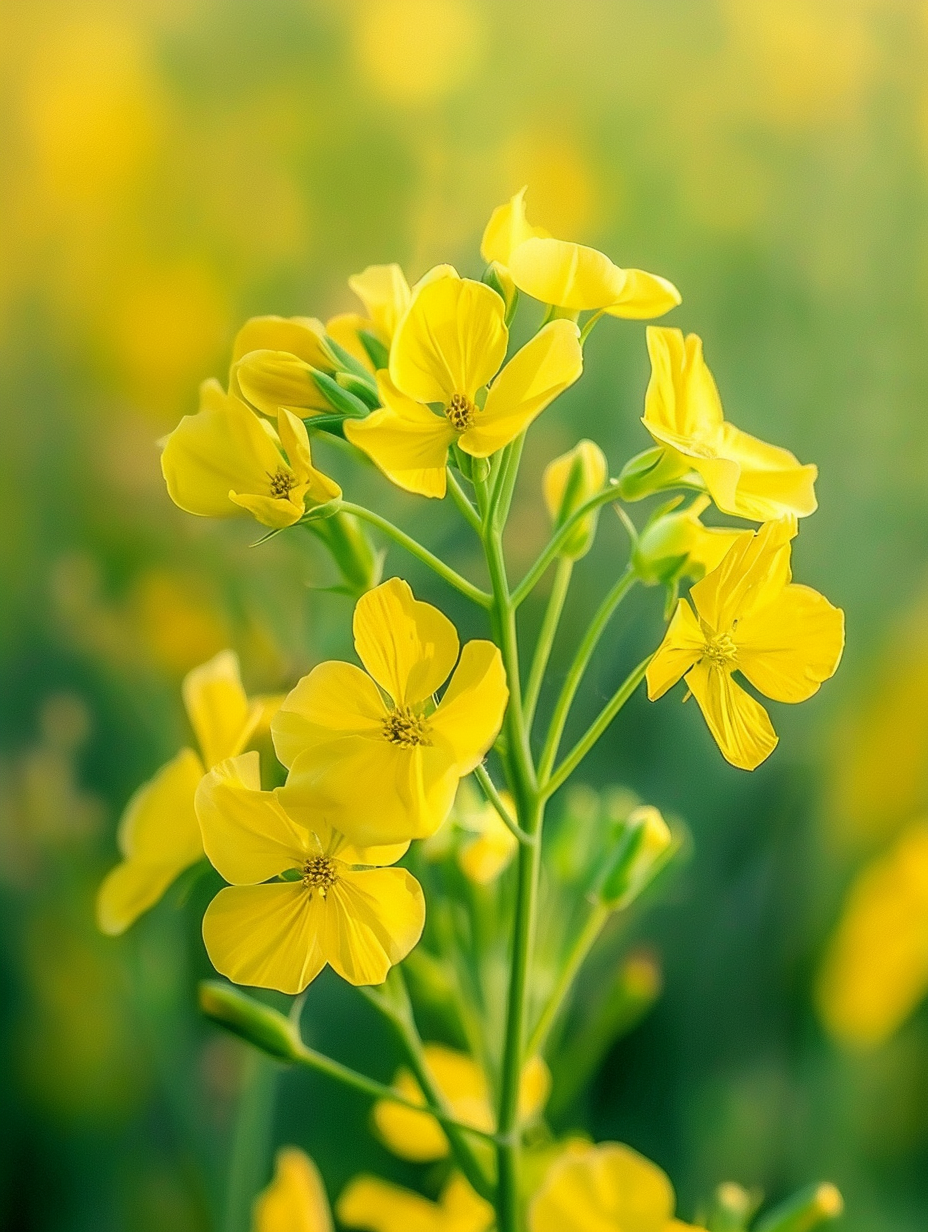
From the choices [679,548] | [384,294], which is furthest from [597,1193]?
[384,294]

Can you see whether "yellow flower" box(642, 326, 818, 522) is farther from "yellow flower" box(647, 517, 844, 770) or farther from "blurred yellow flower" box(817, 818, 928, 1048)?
"blurred yellow flower" box(817, 818, 928, 1048)

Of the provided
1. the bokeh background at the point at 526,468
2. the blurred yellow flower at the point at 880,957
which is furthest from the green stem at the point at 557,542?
the blurred yellow flower at the point at 880,957

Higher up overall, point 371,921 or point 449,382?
point 449,382

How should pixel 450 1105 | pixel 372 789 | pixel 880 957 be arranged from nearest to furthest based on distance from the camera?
pixel 372 789
pixel 450 1105
pixel 880 957

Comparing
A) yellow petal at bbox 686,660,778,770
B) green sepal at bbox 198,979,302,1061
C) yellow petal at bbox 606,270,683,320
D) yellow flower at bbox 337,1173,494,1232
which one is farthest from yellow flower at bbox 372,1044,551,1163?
yellow petal at bbox 606,270,683,320

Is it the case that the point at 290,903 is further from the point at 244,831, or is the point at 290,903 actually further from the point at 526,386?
the point at 526,386
